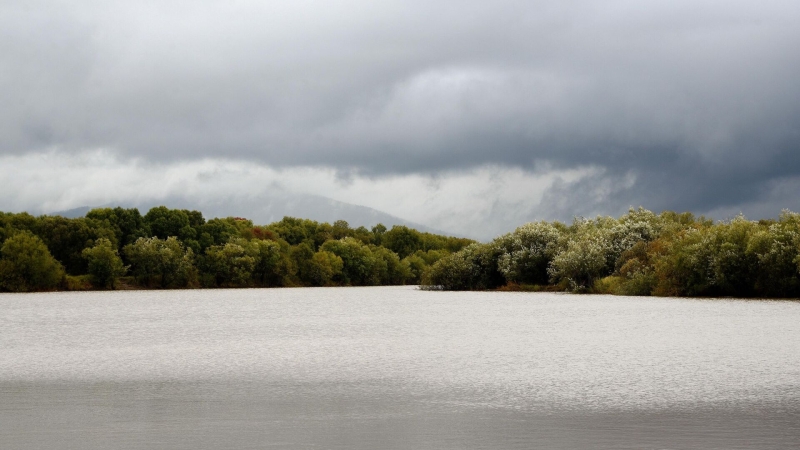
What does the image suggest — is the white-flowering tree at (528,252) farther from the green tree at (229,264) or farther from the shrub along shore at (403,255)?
the green tree at (229,264)

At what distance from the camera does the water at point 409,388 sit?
1233 centimetres

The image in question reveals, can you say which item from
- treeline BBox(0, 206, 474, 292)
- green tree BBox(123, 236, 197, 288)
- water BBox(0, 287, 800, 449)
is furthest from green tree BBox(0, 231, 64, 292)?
water BBox(0, 287, 800, 449)

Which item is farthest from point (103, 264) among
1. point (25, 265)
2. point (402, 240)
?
point (402, 240)

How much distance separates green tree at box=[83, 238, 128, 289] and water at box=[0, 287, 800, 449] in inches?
3165

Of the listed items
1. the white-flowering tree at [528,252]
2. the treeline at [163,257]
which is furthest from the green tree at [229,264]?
the white-flowering tree at [528,252]

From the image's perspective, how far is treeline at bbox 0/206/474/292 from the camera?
10525 centimetres

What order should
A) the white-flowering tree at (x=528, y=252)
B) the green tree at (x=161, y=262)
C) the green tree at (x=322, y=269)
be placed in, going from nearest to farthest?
the white-flowering tree at (x=528, y=252)
the green tree at (x=161, y=262)
the green tree at (x=322, y=269)

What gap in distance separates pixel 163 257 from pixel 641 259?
2886 inches

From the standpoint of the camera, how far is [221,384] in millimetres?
18016

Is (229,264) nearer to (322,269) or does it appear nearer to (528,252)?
(322,269)

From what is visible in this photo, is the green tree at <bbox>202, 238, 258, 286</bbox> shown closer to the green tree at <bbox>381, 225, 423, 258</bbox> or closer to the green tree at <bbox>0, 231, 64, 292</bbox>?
the green tree at <bbox>0, 231, 64, 292</bbox>

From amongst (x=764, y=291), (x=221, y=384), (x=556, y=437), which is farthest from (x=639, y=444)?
(x=764, y=291)

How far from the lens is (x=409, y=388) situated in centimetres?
1736

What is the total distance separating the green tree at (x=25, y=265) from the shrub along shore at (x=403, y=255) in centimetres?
14
